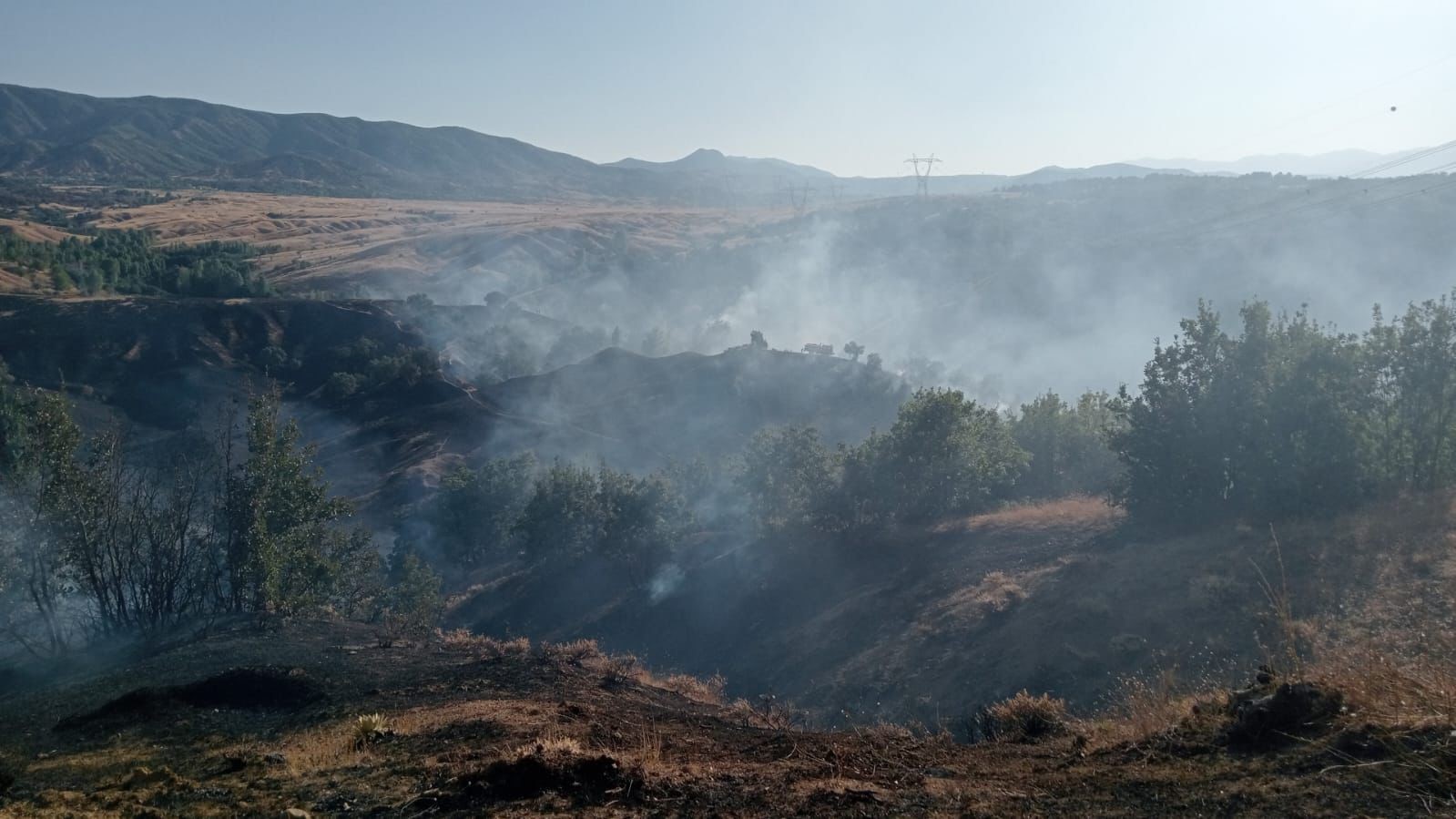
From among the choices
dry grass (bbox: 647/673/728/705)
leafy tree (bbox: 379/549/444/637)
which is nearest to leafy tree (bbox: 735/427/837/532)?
leafy tree (bbox: 379/549/444/637)

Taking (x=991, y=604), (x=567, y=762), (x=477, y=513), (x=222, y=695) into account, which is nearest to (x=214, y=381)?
(x=477, y=513)

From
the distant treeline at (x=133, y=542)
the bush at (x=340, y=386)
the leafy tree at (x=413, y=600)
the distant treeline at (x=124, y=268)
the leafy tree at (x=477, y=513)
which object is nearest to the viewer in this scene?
the distant treeline at (x=133, y=542)

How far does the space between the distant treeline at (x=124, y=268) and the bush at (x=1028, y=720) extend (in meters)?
79.7

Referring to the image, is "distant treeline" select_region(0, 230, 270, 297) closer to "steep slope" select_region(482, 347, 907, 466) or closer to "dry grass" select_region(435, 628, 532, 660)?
"steep slope" select_region(482, 347, 907, 466)

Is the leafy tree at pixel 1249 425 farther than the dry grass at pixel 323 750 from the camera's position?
Yes

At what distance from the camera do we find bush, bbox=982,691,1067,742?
8094mm

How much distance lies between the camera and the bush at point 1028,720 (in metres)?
8.09

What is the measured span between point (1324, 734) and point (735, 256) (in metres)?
122

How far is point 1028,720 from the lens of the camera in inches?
329

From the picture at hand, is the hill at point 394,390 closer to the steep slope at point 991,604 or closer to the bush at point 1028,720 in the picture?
the steep slope at point 991,604

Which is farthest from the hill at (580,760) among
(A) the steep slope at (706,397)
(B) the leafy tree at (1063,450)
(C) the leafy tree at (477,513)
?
(A) the steep slope at (706,397)

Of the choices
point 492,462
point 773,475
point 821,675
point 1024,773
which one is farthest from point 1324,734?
point 492,462

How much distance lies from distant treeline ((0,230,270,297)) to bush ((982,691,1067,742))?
3137 inches

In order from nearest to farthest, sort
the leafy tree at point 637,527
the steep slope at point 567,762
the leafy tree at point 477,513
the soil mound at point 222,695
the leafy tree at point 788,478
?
the steep slope at point 567,762 < the soil mound at point 222,695 < the leafy tree at point 788,478 < the leafy tree at point 637,527 < the leafy tree at point 477,513
